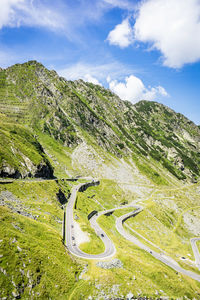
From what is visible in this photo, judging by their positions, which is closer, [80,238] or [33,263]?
[33,263]

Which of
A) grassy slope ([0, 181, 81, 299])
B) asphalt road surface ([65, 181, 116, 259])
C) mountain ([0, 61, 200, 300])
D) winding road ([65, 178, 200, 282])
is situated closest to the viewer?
grassy slope ([0, 181, 81, 299])

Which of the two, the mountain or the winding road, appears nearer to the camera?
the mountain

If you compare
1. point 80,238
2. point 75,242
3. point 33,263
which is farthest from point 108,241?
point 33,263

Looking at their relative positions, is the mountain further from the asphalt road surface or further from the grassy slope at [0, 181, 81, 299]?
the asphalt road surface

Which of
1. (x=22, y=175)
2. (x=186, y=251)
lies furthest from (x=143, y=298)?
(x=186, y=251)

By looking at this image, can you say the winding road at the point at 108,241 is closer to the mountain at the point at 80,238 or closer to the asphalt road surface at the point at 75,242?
the asphalt road surface at the point at 75,242

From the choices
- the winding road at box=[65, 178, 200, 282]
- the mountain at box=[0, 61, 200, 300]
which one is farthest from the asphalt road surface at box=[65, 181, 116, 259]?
the mountain at box=[0, 61, 200, 300]

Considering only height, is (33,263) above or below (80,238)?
above

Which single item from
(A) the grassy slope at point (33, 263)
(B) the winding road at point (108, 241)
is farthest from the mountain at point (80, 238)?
(B) the winding road at point (108, 241)

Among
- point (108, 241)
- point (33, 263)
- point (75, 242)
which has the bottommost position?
point (108, 241)

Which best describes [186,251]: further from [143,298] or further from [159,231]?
[143,298]

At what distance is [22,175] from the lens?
72.2 m

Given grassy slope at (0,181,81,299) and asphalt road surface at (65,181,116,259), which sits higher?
grassy slope at (0,181,81,299)

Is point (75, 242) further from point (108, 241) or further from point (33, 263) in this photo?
point (33, 263)
